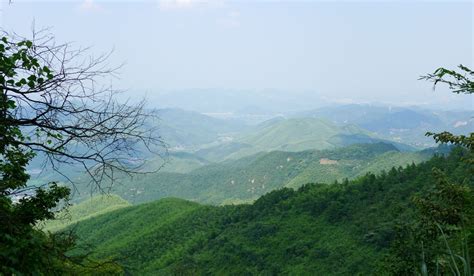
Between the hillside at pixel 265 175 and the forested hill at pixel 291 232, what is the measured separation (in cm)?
6232

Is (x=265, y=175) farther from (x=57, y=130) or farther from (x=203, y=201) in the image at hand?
(x=57, y=130)

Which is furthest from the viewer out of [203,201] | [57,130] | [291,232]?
[203,201]

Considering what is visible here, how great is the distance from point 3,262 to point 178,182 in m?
178

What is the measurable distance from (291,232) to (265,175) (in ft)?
355

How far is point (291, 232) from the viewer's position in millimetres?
59000

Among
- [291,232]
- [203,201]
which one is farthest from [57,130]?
[203,201]

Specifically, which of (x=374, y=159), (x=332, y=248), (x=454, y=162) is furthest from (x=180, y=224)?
(x=374, y=159)

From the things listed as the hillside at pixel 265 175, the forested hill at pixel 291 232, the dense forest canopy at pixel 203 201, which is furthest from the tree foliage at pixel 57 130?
the hillside at pixel 265 175

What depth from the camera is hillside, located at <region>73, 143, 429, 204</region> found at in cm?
13988

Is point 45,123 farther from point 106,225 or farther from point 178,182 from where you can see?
point 178,182

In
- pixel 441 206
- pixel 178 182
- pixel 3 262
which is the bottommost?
pixel 178 182

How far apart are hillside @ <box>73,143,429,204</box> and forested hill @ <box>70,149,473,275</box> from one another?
204 ft

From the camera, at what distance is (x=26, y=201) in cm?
616

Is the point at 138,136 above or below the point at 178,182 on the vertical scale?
Result: above
